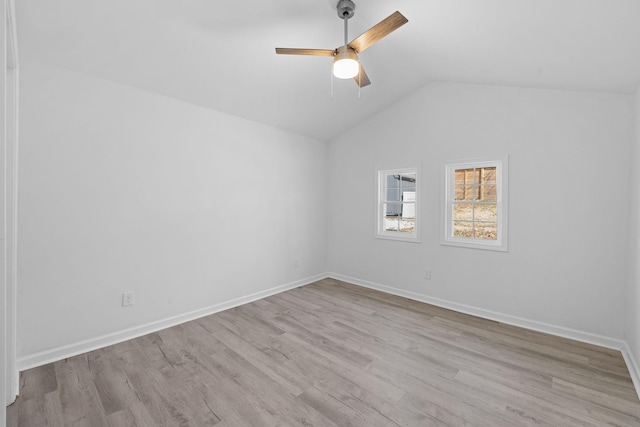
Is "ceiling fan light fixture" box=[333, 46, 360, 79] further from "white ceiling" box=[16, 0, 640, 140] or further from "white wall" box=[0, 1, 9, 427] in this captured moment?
"white wall" box=[0, 1, 9, 427]

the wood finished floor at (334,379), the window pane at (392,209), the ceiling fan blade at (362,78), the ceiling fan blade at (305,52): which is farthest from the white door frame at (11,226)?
the window pane at (392,209)

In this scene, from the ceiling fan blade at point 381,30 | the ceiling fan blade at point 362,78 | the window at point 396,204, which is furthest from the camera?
the window at point 396,204

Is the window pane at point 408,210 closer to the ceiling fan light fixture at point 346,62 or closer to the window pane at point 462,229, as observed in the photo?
the window pane at point 462,229

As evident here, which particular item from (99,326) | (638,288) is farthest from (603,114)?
(99,326)

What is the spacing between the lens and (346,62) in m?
2.22

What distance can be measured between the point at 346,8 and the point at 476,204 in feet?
8.79

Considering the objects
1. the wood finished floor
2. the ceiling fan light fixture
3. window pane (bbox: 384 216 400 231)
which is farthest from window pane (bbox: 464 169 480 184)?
the ceiling fan light fixture

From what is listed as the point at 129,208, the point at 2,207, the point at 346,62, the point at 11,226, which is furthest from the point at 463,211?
the point at 11,226

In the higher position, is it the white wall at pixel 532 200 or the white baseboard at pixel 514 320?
the white wall at pixel 532 200

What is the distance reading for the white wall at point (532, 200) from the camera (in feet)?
9.05

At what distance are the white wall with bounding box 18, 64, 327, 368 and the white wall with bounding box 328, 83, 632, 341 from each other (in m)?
2.03

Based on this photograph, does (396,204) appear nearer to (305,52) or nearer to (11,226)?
(305,52)

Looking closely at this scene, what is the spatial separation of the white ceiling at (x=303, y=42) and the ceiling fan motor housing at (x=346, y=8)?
0.07 metres

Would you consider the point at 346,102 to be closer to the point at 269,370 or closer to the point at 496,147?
the point at 496,147
